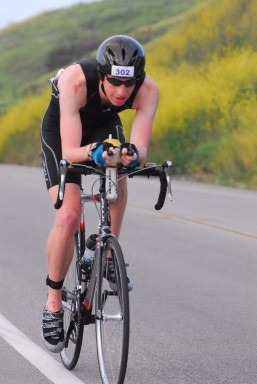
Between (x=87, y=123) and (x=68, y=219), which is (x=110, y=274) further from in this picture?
(x=87, y=123)

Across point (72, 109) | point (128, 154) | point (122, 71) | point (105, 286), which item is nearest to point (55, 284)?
point (105, 286)

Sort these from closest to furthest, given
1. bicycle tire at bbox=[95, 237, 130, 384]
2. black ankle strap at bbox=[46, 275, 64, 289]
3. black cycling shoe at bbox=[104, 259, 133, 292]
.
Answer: bicycle tire at bbox=[95, 237, 130, 384] < black cycling shoe at bbox=[104, 259, 133, 292] < black ankle strap at bbox=[46, 275, 64, 289]

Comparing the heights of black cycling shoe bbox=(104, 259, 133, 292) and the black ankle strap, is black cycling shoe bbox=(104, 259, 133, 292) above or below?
above

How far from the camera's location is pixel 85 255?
6480 millimetres

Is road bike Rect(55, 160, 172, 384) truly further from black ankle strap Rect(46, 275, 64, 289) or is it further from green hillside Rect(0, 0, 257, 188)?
green hillside Rect(0, 0, 257, 188)

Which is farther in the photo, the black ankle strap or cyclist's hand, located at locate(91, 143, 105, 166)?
the black ankle strap

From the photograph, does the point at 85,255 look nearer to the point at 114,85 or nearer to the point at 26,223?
the point at 114,85

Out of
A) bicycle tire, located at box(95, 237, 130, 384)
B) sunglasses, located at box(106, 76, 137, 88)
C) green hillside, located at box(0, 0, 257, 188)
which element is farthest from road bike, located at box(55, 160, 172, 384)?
green hillside, located at box(0, 0, 257, 188)

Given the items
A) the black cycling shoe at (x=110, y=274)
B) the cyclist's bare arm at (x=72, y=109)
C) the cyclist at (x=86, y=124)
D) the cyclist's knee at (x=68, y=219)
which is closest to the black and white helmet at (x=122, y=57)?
the cyclist at (x=86, y=124)

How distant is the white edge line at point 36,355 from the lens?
6.39m

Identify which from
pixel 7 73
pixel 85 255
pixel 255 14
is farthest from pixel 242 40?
pixel 7 73

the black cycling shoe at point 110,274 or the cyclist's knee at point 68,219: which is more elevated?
the cyclist's knee at point 68,219

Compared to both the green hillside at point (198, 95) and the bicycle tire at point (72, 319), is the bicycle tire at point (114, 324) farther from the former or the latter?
the green hillside at point (198, 95)

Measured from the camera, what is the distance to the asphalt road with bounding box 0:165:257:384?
664cm
